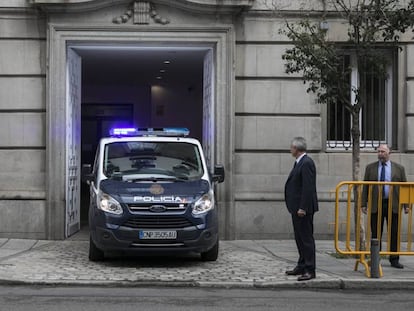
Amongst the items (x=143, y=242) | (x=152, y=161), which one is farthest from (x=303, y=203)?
(x=152, y=161)

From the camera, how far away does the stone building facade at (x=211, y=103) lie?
12.0m

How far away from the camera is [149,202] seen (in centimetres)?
895

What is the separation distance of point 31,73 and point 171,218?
509 cm

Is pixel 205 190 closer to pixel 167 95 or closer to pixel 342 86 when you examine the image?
pixel 342 86

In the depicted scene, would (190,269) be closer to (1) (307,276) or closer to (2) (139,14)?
(1) (307,276)

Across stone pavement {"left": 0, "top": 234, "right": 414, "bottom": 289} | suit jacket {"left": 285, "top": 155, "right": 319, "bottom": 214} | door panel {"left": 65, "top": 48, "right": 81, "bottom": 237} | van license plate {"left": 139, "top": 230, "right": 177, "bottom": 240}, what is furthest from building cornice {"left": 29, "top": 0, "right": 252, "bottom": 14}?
van license plate {"left": 139, "top": 230, "right": 177, "bottom": 240}

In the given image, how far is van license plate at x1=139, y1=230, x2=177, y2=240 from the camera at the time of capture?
8.91 meters

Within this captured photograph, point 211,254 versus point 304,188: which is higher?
point 304,188

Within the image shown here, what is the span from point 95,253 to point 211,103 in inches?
172

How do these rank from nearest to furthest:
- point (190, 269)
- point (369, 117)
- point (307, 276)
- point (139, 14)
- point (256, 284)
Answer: point (256, 284) < point (307, 276) < point (190, 269) < point (139, 14) < point (369, 117)

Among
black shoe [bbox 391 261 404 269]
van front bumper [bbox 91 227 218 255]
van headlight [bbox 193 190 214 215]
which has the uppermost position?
van headlight [bbox 193 190 214 215]

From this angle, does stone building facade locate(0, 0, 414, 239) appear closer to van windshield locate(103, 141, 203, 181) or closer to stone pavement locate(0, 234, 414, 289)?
stone pavement locate(0, 234, 414, 289)

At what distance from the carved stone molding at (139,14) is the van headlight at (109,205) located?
14.5ft

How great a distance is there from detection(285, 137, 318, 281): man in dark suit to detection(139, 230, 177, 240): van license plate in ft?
5.98
